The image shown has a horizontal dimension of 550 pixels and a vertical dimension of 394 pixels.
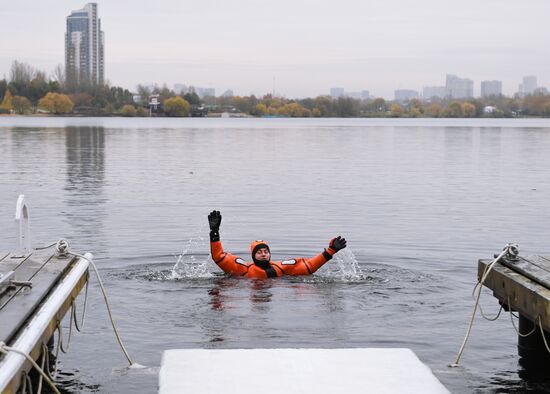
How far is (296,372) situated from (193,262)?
790 cm

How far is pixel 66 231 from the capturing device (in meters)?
19.2

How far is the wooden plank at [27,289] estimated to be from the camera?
7.10 metres

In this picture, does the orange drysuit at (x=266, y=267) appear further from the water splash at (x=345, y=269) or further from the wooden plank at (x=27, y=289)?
the wooden plank at (x=27, y=289)

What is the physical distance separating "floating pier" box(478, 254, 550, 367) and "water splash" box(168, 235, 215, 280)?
18.5ft

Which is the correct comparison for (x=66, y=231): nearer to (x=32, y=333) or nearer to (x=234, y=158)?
(x=32, y=333)

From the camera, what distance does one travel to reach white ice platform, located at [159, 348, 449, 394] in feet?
25.5

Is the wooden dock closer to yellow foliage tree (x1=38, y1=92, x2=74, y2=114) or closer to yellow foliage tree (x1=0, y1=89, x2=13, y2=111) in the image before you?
yellow foliage tree (x1=38, y1=92, x2=74, y2=114)

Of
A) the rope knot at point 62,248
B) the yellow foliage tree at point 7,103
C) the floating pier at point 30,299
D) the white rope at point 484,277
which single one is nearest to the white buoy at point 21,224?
the floating pier at point 30,299

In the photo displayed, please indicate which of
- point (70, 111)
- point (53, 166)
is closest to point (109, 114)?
point (70, 111)

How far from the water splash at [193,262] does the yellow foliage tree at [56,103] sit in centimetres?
16966

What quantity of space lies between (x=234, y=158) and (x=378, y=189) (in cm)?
1666

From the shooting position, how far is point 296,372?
26.9ft

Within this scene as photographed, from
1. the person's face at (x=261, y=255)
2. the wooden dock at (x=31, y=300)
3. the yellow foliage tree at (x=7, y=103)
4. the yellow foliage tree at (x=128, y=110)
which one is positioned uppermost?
the yellow foliage tree at (x=7, y=103)

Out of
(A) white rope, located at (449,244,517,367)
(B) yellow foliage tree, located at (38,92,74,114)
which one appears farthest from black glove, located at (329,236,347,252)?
(B) yellow foliage tree, located at (38,92,74,114)
